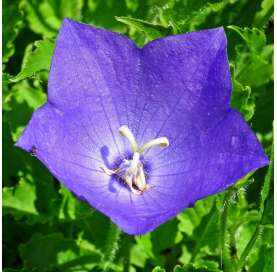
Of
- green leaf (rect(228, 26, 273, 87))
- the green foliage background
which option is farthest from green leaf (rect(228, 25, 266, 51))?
green leaf (rect(228, 26, 273, 87))

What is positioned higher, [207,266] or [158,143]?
[158,143]

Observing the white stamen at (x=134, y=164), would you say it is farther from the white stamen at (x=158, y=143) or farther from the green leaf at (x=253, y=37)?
the green leaf at (x=253, y=37)

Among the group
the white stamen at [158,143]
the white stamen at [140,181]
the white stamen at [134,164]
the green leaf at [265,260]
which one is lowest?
the green leaf at [265,260]

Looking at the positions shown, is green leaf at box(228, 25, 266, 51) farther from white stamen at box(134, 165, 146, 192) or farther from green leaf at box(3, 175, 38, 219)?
green leaf at box(3, 175, 38, 219)

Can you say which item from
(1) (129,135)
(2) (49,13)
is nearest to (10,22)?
(2) (49,13)

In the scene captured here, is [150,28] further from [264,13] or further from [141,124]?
[264,13]

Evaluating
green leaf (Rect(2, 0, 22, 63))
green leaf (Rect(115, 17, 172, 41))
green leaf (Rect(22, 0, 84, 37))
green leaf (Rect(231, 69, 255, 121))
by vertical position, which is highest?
green leaf (Rect(22, 0, 84, 37))

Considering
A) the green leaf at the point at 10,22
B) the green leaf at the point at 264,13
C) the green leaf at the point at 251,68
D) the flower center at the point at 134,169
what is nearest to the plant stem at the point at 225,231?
the flower center at the point at 134,169
